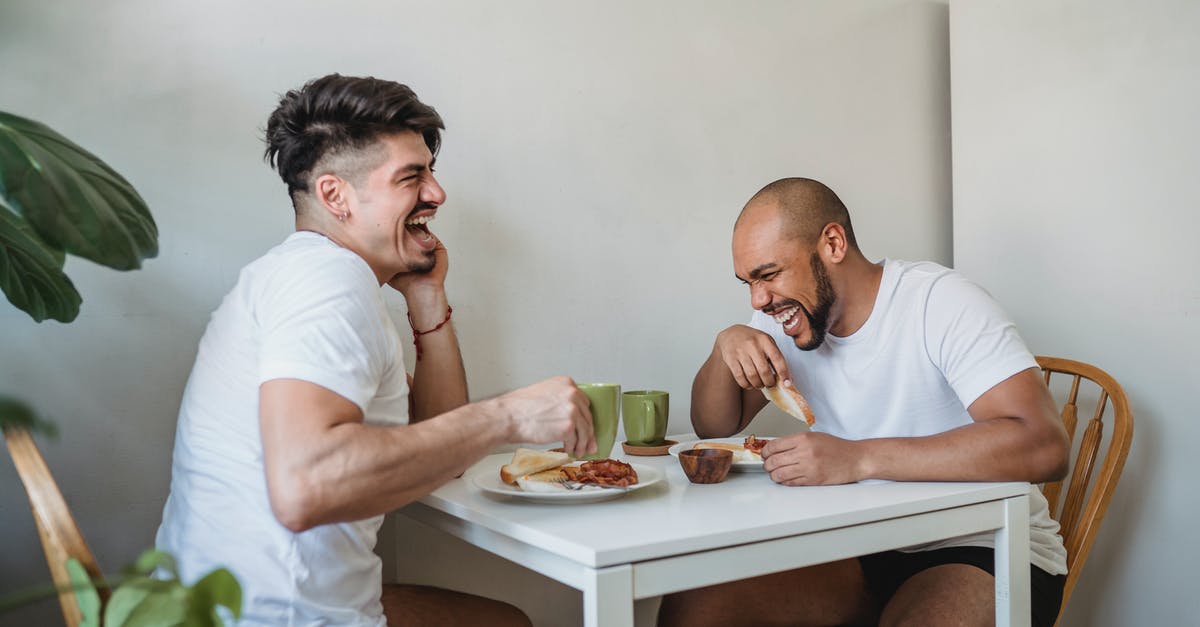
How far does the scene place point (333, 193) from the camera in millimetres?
1286

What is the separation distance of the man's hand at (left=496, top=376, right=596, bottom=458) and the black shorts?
682mm

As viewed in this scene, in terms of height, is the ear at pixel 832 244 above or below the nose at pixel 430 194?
below

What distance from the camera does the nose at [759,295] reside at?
63.1 inches

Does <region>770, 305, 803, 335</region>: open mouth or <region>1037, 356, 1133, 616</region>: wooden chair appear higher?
<region>770, 305, 803, 335</region>: open mouth

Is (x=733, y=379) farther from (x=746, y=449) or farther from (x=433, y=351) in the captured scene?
(x=433, y=351)

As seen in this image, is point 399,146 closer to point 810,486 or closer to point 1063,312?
point 810,486

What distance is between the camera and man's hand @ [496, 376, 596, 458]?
110 centimetres

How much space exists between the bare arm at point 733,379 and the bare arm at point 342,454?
639 millimetres

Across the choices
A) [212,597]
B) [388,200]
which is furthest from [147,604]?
[388,200]

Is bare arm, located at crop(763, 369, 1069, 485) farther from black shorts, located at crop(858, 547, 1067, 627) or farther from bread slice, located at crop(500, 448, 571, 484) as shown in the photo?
bread slice, located at crop(500, 448, 571, 484)

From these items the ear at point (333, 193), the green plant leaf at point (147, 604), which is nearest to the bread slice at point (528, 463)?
the ear at point (333, 193)

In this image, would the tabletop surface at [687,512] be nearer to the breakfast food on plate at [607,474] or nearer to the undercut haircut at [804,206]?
the breakfast food on plate at [607,474]

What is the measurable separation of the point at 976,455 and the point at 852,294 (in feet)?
1.46

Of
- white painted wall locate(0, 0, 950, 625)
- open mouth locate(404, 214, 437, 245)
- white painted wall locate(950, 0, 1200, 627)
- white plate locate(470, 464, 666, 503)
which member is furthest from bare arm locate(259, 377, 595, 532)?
white painted wall locate(950, 0, 1200, 627)
